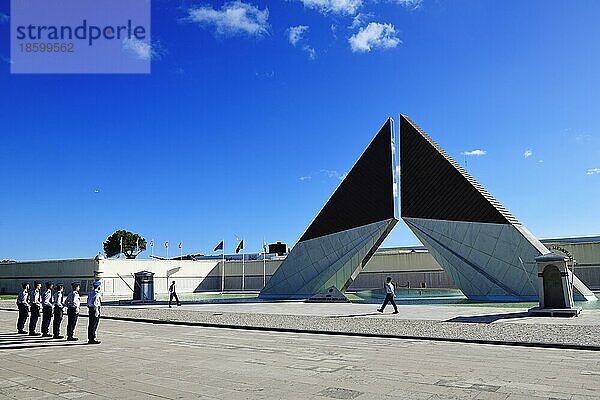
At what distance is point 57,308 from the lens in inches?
556

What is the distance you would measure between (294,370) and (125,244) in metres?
78.3

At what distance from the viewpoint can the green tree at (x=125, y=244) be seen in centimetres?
8169

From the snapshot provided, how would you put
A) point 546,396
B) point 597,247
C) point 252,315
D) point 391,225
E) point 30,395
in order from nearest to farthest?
point 546,396 → point 30,395 → point 252,315 → point 391,225 → point 597,247

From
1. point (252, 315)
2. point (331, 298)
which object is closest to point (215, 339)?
point (252, 315)

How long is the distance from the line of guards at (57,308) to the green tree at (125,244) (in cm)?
6816

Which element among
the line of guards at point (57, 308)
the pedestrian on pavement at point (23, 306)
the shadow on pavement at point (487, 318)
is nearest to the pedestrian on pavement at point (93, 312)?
the line of guards at point (57, 308)

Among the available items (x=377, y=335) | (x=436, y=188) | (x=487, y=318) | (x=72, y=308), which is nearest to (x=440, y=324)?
(x=487, y=318)

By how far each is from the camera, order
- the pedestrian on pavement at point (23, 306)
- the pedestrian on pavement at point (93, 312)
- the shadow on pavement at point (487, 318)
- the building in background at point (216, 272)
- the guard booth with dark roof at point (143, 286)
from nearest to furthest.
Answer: the pedestrian on pavement at point (93, 312) < the pedestrian on pavement at point (23, 306) < the shadow on pavement at point (487, 318) < the guard booth with dark roof at point (143, 286) < the building in background at point (216, 272)

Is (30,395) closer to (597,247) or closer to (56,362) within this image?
(56,362)

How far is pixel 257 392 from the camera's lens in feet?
22.9

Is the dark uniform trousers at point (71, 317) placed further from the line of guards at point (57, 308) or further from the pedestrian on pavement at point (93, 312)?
the pedestrian on pavement at point (93, 312)

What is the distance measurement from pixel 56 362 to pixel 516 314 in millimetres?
14246

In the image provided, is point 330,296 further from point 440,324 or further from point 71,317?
point 71,317

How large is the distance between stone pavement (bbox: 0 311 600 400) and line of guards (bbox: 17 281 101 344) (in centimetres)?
77
